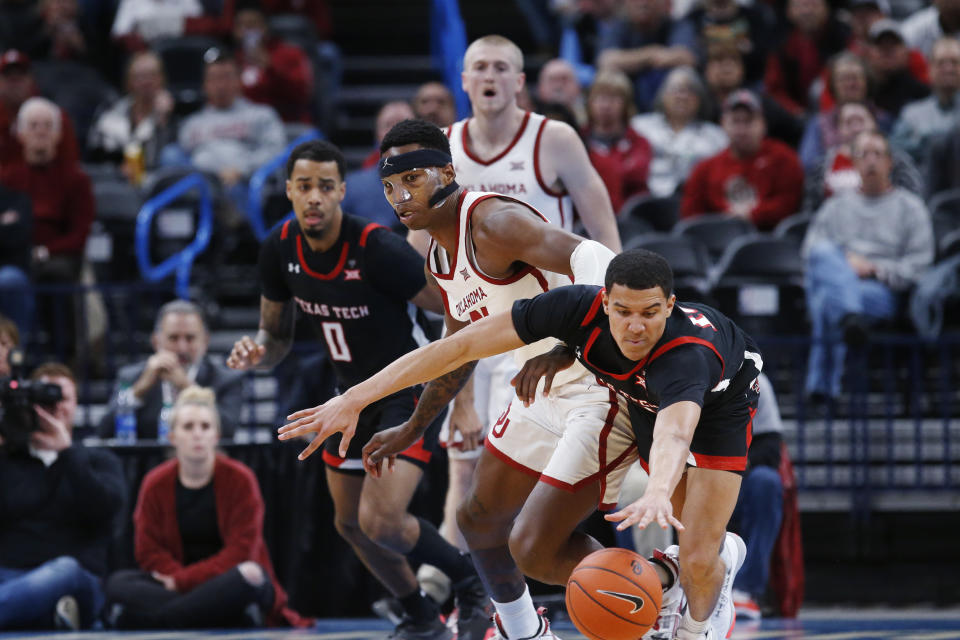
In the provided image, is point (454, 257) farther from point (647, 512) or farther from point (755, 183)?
point (755, 183)

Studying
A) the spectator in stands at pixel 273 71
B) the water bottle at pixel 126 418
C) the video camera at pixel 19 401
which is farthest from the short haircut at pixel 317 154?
the spectator in stands at pixel 273 71

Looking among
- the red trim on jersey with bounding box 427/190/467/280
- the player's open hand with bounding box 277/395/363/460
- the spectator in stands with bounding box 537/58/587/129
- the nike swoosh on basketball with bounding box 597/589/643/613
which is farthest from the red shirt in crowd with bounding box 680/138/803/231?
the player's open hand with bounding box 277/395/363/460

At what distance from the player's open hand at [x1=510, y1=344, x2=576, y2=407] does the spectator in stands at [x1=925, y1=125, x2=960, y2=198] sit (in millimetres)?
6257

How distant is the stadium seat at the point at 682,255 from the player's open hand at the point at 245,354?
3713 millimetres

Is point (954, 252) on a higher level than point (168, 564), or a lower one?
higher

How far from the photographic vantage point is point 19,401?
8.09 meters

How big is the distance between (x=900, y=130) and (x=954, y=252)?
165cm

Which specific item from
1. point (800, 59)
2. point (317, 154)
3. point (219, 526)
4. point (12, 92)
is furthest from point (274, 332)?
point (800, 59)

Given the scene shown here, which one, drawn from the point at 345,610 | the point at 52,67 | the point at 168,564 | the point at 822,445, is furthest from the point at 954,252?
the point at 52,67

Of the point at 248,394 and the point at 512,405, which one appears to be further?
the point at 248,394

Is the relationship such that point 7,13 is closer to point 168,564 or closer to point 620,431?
point 168,564

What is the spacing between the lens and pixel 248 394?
9.97 metres

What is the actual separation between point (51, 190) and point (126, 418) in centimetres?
265

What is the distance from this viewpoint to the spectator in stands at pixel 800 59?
12.6m
